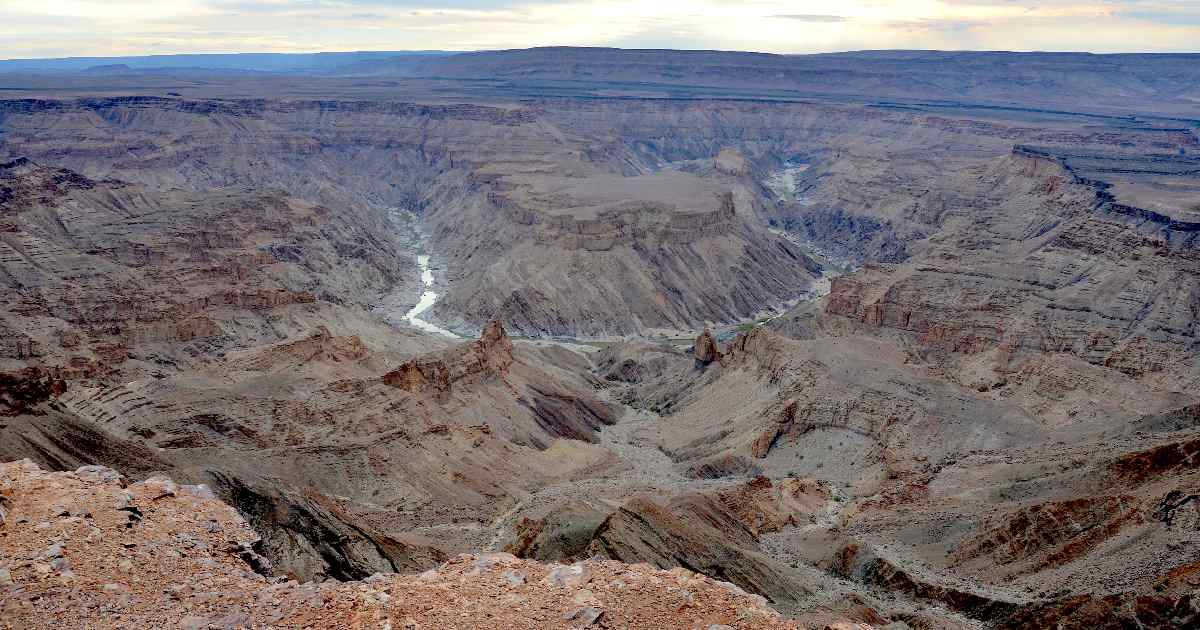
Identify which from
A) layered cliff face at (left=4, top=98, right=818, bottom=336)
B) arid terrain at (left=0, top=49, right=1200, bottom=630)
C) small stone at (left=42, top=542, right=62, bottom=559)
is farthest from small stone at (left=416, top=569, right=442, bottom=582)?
layered cliff face at (left=4, top=98, right=818, bottom=336)

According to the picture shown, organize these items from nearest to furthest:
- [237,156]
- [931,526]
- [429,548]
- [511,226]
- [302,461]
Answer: [429,548] → [931,526] → [302,461] → [511,226] → [237,156]

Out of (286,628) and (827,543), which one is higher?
(286,628)

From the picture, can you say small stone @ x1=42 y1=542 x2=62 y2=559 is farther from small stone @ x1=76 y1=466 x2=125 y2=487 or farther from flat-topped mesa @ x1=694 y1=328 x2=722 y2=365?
flat-topped mesa @ x1=694 y1=328 x2=722 y2=365

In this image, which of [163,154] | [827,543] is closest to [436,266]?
[163,154]

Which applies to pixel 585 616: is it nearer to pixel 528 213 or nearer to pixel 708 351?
pixel 708 351

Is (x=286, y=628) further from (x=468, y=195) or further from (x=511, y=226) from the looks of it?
(x=468, y=195)

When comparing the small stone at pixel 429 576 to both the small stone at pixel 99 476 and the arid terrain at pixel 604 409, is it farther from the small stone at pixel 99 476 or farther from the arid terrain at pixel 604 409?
the small stone at pixel 99 476

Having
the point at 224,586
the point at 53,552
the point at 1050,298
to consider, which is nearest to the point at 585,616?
the point at 224,586
